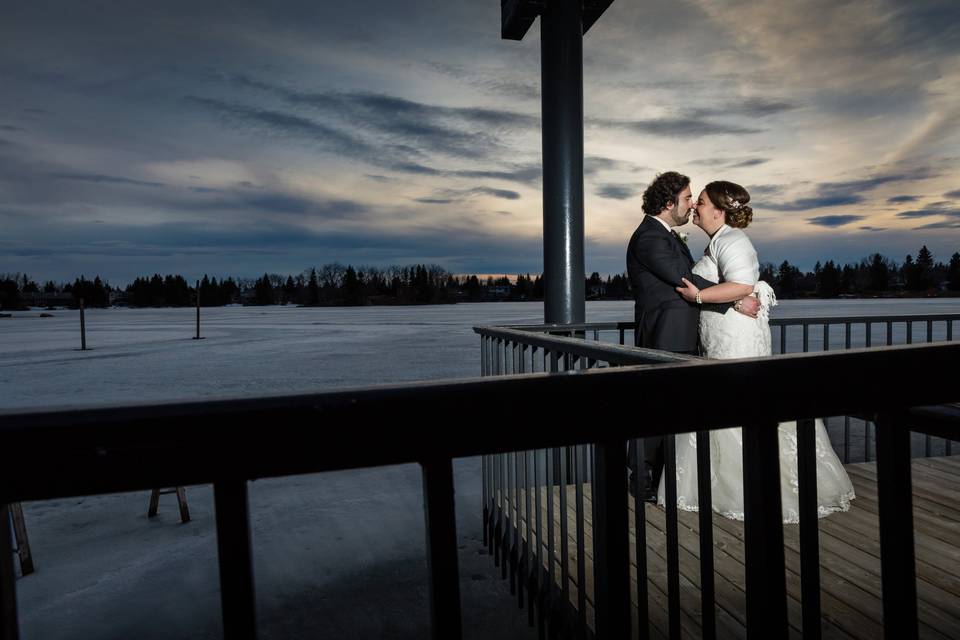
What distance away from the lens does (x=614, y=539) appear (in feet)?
2.79

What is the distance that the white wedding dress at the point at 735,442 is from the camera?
335 centimetres

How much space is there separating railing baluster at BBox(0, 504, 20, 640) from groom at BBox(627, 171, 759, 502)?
346cm

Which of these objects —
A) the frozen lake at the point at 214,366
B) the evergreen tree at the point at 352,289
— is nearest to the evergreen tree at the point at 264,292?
the evergreen tree at the point at 352,289

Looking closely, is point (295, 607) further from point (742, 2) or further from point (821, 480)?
point (742, 2)

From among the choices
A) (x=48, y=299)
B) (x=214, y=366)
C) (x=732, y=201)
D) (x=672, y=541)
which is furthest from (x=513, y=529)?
(x=48, y=299)

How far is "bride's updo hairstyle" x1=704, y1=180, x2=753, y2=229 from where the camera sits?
3617 mm

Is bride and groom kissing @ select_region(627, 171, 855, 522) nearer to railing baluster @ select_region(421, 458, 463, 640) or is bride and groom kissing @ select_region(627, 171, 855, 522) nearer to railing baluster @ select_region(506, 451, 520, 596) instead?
railing baluster @ select_region(506, 451, 520, 596)

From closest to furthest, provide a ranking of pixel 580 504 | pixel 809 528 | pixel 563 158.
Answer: pixel 809 528, pixel 580 504, pixel 563 158

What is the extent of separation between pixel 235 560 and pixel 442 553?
25 centimetres

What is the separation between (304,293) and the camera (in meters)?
128

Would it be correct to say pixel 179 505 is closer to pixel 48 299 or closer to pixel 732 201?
pixel 732 201

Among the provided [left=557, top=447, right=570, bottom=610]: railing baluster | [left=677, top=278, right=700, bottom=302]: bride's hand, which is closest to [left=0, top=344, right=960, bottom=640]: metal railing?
[left=557, top=447, right=570, bottom=610]: railing baluster

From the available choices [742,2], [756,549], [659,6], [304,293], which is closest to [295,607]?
[756,549]

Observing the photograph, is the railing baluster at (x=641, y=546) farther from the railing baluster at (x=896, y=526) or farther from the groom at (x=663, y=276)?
the groom at (x=663, y=276)
